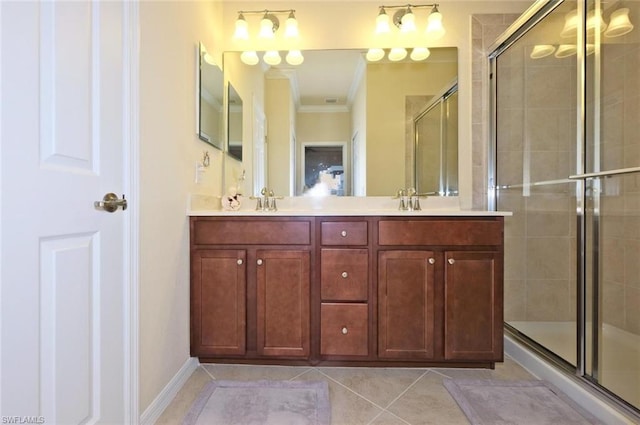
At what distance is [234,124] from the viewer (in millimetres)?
2244

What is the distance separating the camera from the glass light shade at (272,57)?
2.26 meters

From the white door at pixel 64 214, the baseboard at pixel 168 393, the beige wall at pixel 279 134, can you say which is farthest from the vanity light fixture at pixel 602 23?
the baseboard at pixel 168 393

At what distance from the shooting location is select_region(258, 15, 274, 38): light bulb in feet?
7.22

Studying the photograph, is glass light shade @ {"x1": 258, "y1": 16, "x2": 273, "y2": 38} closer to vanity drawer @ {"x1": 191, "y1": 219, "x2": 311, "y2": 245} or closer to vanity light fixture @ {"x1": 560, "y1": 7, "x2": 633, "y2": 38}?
vanity drawer @ {"x1": 191, "y1": 219, "x2": 311, "y2": 245}

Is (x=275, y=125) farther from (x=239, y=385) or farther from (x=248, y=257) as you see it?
(x=239, y=385)

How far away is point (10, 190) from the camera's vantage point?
0.76 meters

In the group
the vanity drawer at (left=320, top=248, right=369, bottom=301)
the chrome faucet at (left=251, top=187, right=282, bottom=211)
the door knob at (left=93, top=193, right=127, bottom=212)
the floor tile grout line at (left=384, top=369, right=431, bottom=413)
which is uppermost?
the chrome faucet at (left=251, top=187, right=282, bottom=211)

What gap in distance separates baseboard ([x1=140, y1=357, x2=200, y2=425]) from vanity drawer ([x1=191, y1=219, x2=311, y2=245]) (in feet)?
2.13

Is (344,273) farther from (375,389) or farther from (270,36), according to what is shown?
(270,36)

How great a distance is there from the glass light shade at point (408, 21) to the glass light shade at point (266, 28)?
2.92 ft

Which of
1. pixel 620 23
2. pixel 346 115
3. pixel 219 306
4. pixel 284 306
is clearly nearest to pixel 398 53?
pixel 346 115

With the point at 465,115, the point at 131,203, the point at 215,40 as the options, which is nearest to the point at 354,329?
→ the point at 131,203

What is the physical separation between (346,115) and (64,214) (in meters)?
1.79

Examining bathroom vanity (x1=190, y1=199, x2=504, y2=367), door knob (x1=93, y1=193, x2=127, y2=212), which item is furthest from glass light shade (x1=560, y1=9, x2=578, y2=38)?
door knob (x1=93, y1=193, x2=127, y2=212)
